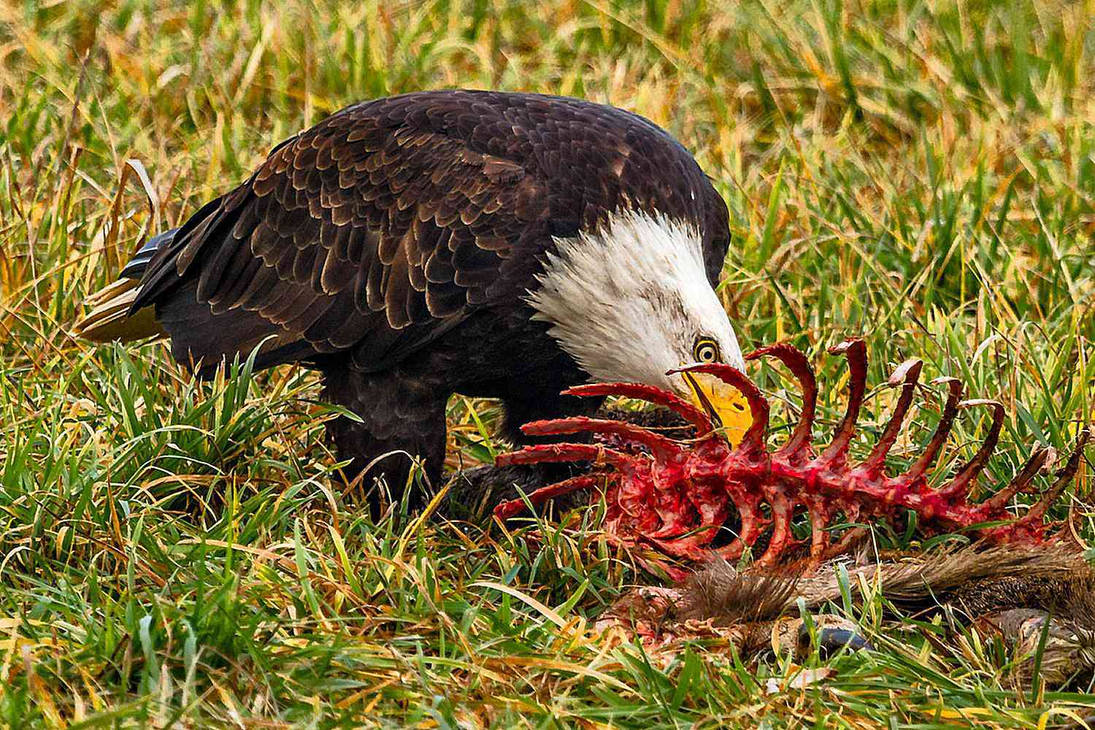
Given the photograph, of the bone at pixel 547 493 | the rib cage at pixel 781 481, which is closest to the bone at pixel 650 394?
the rib cage at pixel 781 481

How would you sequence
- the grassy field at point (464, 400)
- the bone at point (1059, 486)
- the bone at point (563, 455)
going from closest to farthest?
1. the grassy field at point (464, 400)
2. the bone at point (1059, 486)
3. the bone at point (563, 455)

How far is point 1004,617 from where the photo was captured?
352 centimetres

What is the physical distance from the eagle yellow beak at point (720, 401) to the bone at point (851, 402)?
29cm

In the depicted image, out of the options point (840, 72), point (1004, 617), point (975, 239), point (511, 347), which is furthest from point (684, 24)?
point (1004, 617)

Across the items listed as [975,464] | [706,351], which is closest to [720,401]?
[706,351]

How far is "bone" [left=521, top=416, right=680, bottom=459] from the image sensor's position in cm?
381

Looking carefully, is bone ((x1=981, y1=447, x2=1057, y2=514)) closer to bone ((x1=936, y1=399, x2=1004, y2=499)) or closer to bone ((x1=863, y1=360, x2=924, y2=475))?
bone ((x1=936, y1=399, x2=1004, y2=499))

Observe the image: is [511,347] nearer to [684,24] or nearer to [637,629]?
[637,629]

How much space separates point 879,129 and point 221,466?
12.0 feet

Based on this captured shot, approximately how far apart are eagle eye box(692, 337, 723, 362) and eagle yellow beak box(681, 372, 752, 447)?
4 centimetres

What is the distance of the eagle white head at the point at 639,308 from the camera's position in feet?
13.3

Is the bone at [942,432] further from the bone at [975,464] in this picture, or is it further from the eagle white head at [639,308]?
the eagle white head at [639,308]

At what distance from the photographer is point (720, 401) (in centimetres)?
408

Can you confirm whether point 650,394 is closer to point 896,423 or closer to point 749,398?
point 749,398
